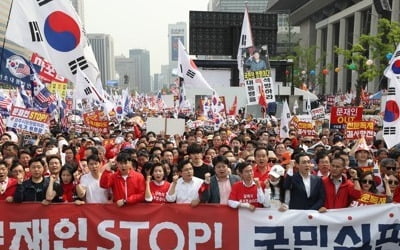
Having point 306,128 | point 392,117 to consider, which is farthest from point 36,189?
point 306,128

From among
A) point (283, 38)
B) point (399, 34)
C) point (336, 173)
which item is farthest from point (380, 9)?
point (283, 38)

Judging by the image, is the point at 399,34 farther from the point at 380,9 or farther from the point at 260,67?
the point at 260,67

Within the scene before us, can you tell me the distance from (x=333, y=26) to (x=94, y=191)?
5223 cm

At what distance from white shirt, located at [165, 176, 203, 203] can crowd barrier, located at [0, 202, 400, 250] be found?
0.41 ft

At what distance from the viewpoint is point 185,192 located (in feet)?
17.8

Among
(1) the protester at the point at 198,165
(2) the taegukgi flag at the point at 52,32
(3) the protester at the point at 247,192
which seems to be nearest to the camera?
(3) the protester at the point at 247,192

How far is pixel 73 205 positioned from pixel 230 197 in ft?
5.56

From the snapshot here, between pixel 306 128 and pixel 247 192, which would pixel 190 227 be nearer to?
pixel 247 192

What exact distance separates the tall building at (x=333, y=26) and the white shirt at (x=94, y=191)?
118 feet

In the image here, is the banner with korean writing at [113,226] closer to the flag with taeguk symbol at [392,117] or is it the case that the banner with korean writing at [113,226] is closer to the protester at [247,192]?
the protester at [247,192]

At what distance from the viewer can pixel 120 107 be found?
2119 centimetres

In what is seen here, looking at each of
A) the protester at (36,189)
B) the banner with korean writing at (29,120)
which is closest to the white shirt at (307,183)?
the protester at (36,189)

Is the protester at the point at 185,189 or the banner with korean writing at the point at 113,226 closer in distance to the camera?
the banner with korean writing at the point at 113,226

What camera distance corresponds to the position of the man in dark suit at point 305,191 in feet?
17.3
